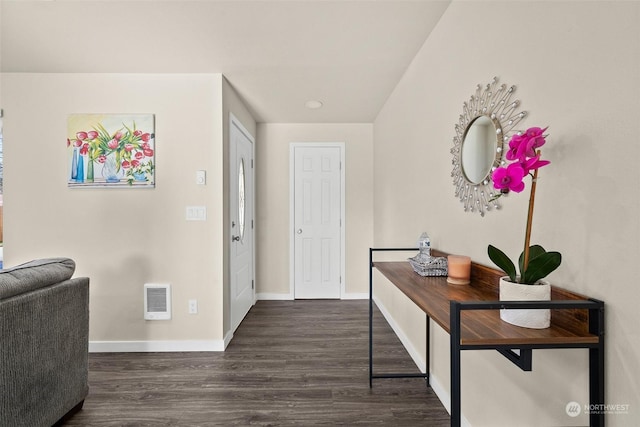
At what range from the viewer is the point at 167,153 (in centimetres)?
267

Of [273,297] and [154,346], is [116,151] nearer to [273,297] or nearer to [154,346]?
[154,346]

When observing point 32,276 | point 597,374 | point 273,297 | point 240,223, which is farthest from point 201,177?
point 597,374

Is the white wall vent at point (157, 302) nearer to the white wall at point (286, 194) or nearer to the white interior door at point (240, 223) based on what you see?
the white interior door at point (240, 223)

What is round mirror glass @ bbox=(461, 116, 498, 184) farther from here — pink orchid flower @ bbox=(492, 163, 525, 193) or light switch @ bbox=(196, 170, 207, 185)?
light switch @ bbox=(196, 170, 207, 185)

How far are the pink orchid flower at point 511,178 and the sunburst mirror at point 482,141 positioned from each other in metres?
0.23

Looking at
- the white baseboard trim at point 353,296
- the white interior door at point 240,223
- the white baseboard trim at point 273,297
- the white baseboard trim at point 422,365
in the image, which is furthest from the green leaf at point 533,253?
the white baseboard trim at point 273,297

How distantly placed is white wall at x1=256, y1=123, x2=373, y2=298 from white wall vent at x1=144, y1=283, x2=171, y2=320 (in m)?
1.56

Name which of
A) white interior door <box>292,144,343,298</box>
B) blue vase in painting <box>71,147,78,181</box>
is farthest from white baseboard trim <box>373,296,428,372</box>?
blue vase in painting <box>71,147,78,181</box>

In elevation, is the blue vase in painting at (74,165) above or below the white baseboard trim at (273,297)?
above

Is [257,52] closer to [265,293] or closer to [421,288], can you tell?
[421,288]

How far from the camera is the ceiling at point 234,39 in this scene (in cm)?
183

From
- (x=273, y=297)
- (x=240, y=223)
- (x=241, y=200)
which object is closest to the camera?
(x=240, y=223)

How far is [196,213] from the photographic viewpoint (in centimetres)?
267

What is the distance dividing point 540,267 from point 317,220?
334 cm
